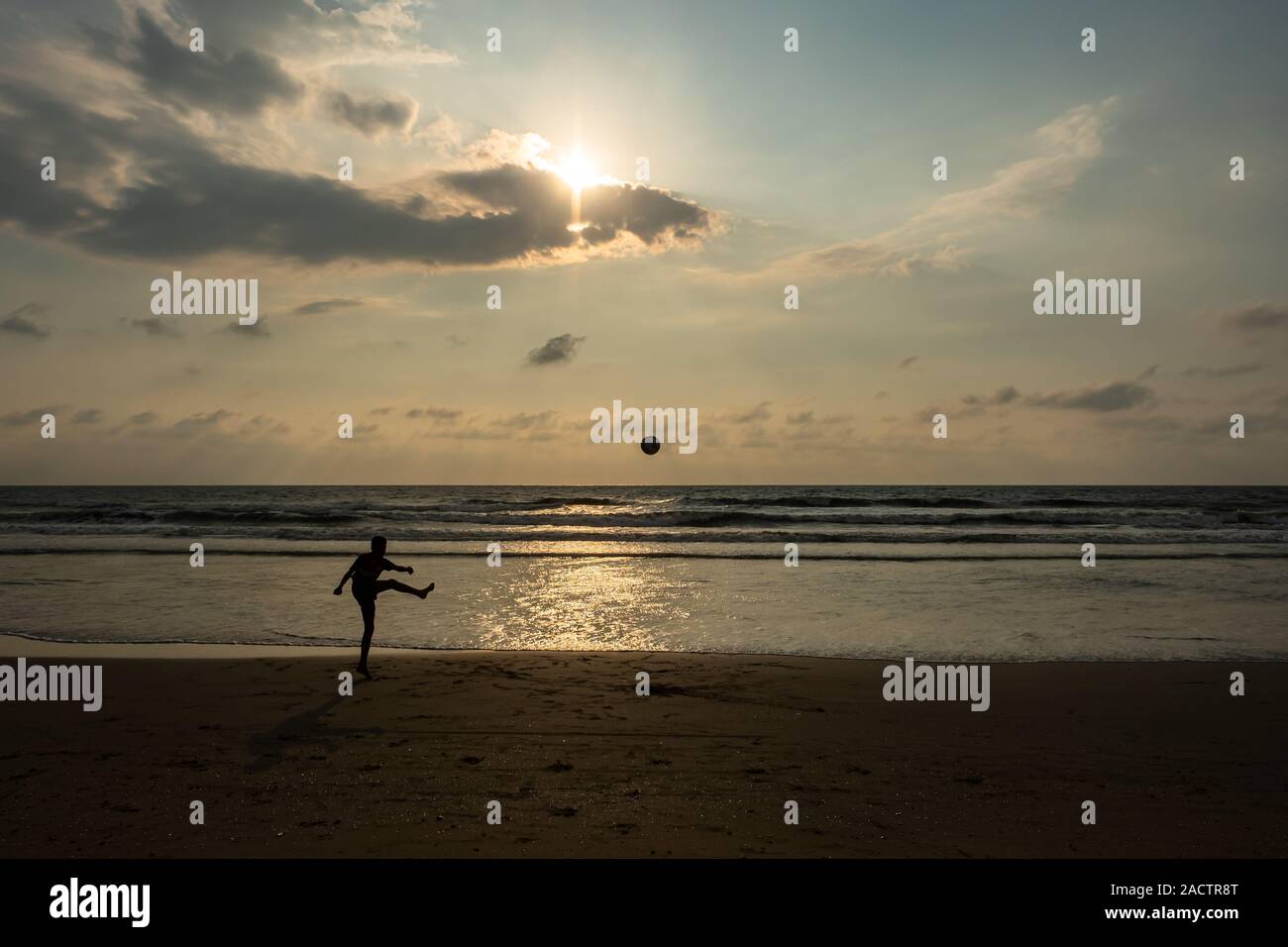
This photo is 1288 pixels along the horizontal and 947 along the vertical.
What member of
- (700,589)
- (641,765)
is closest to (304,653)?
(641,765)

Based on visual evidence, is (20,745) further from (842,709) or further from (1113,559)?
(1113,559)

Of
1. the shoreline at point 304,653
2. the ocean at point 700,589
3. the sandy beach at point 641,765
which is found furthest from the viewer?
the ocean at point 700,589

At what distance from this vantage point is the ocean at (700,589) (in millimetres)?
13875

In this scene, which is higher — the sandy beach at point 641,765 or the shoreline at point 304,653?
the shoreline at point 304,653

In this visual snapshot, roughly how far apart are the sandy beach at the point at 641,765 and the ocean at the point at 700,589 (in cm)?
253

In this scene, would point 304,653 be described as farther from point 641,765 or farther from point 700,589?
point 700,589

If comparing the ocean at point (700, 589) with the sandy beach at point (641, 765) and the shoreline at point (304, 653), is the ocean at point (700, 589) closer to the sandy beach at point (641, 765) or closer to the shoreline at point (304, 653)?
the shoreline at point (304, 653)

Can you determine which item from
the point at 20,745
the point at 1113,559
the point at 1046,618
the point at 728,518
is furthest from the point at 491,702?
the point at 728,518

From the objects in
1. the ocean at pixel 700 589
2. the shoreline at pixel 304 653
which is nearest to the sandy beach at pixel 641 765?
the shoreline at pixel 304 653

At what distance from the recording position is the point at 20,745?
8008mm

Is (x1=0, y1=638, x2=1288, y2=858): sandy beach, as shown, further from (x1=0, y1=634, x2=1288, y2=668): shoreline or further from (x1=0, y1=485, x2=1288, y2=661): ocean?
(x1=0, y1=485, x2=1288, y2=661): ocean

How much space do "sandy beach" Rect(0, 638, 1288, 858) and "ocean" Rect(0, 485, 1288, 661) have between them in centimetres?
253

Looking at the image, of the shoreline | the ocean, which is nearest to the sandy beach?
the shoreline

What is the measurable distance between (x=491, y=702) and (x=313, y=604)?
939cm
